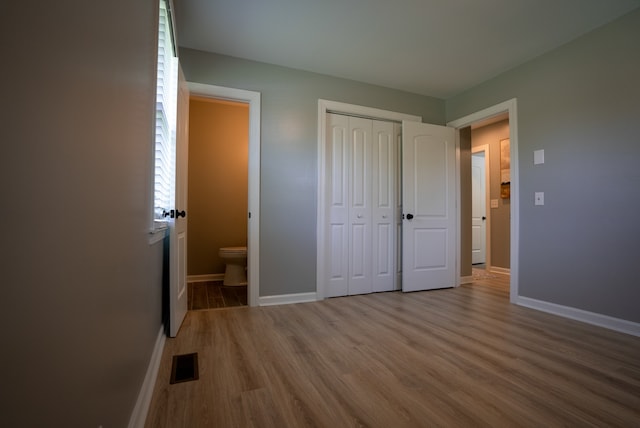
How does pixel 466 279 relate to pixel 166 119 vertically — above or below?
below

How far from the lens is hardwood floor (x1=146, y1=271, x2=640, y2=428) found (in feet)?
4.03

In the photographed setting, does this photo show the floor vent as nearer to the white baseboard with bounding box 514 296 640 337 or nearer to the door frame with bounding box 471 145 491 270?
the white baseboard with bounding box 514 296 640 337

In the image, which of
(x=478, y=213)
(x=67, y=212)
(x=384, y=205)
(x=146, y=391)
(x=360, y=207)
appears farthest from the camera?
(x=478, y=213)

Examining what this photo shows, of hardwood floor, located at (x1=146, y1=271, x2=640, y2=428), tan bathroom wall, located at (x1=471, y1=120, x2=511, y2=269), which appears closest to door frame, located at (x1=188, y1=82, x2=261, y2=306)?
hardwood floor, located at (x1=146, y1=271, x2=640, y2=428)

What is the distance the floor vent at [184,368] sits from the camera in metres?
1.51

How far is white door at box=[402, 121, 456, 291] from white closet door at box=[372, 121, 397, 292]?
Result: 0.15 metres

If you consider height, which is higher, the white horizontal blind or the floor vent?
the white horizontal blind

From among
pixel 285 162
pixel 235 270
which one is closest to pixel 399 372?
pixel 285 162

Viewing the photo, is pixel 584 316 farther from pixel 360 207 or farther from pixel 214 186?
pixel 214 186

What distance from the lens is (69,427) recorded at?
0.58 metres

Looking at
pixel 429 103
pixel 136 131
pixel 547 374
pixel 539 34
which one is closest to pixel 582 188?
pixel 539 34

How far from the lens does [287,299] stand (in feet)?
9.63

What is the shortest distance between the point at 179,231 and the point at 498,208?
505 cm

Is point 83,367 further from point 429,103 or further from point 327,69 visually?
point 429,103
